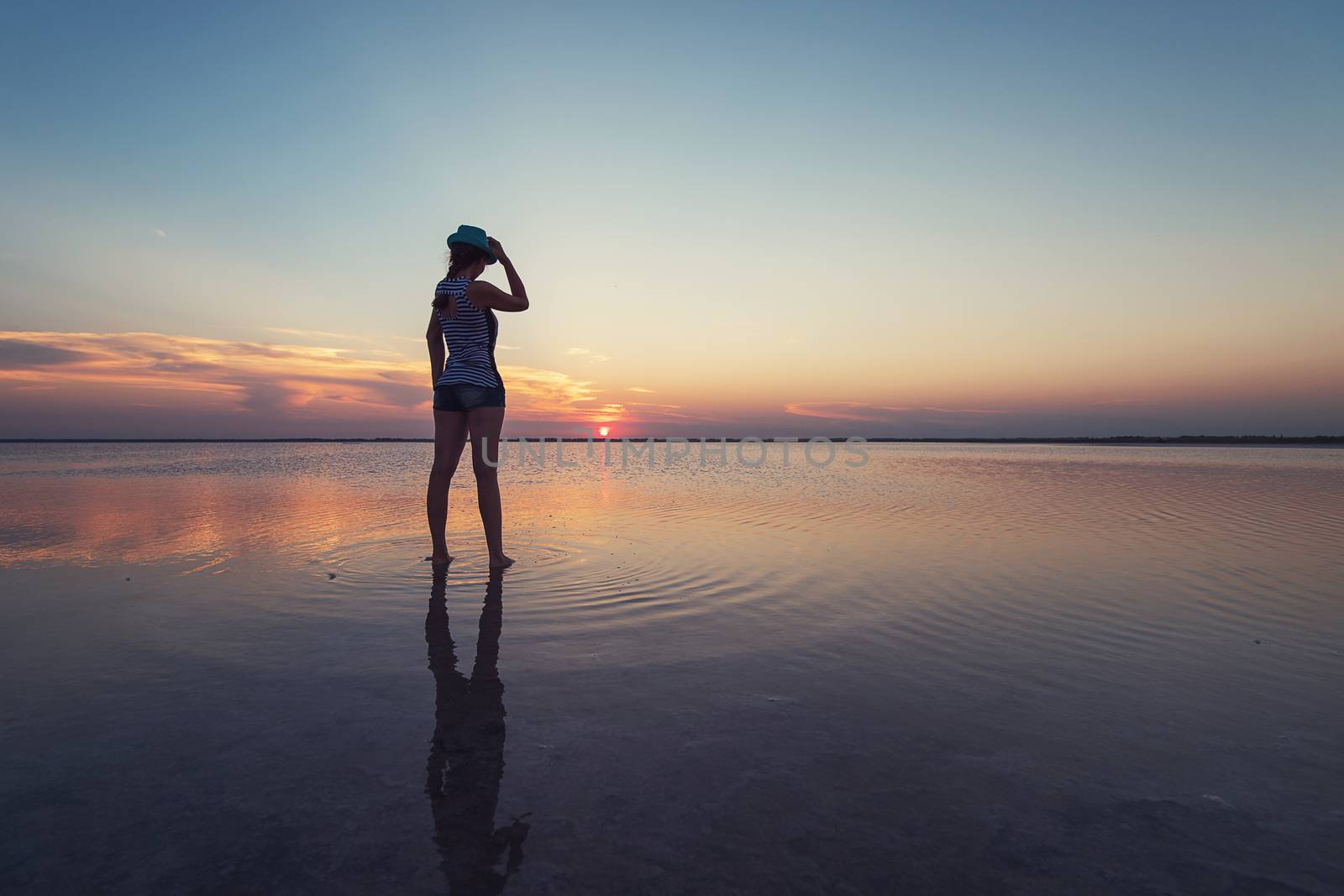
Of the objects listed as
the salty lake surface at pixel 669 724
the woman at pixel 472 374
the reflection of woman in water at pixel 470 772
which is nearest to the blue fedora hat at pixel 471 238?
the woman at pixel 472 374

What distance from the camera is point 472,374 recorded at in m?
6.27

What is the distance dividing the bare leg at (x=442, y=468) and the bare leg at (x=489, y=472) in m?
0.18

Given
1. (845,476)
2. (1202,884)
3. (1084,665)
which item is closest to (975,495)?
(845,476)

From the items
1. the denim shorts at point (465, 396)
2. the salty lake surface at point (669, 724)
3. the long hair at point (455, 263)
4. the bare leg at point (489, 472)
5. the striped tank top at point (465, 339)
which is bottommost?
the salty lake surface at point (669, 724)

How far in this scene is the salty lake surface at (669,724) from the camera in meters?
1.90

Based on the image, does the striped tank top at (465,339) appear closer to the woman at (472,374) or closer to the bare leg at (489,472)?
the woman at (472,374)

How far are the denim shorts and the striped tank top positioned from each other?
0.16 feet

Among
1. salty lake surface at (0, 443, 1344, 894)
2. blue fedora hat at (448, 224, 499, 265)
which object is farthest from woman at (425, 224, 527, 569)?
salty lake surface at (0, 443, 1344, 894)

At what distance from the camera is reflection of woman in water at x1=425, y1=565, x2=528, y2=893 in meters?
1.86

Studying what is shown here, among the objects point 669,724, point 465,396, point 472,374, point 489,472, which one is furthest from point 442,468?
point 669,724

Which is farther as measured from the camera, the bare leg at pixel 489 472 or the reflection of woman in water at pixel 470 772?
the bare leg at pixel 489 472

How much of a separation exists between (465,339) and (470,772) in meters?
4.68

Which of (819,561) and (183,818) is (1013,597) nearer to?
(819,561)

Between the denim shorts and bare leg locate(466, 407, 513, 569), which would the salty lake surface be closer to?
bare leg locate(466, 407, 513, 569)
